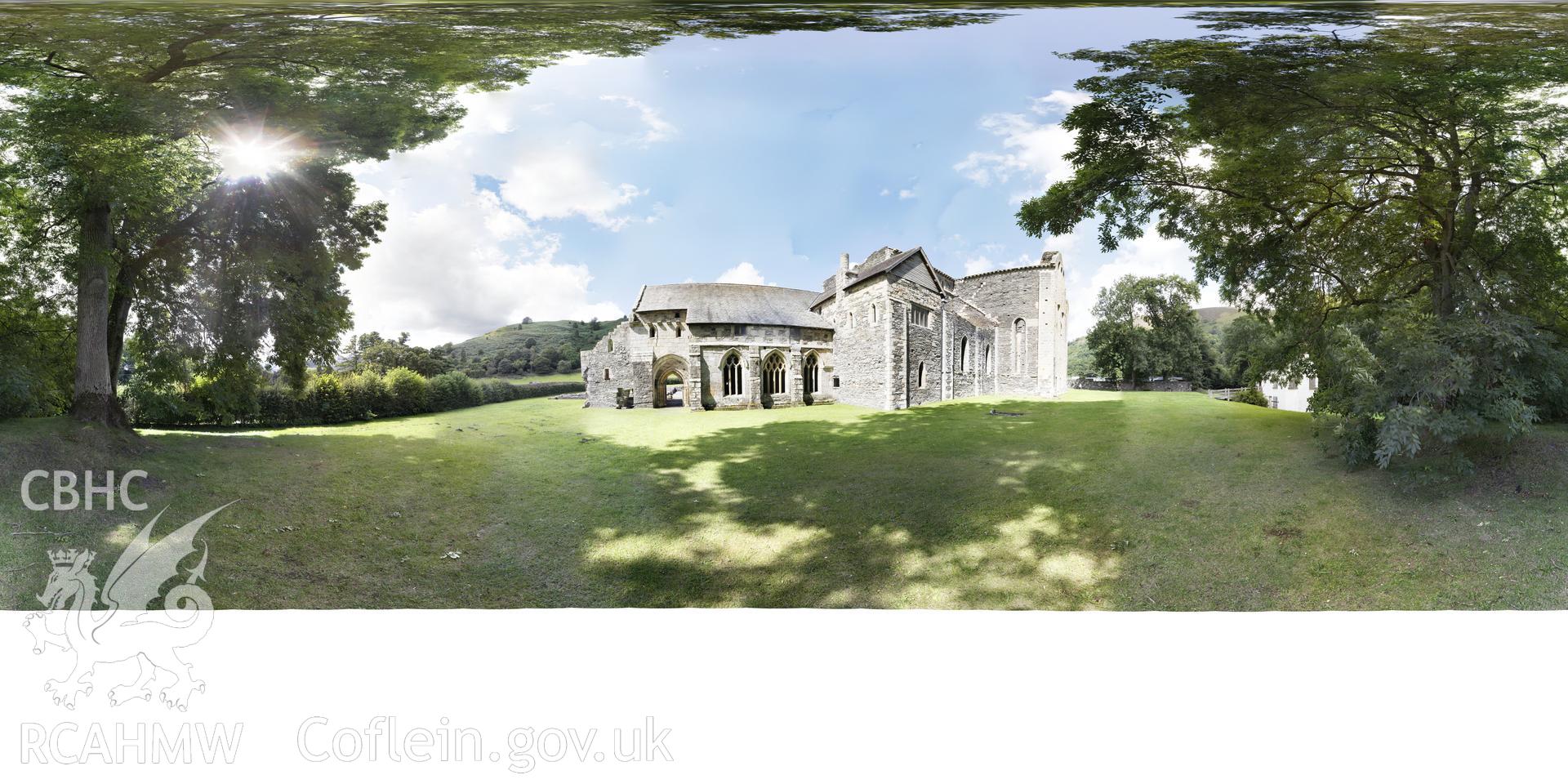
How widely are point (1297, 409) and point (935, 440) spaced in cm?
235

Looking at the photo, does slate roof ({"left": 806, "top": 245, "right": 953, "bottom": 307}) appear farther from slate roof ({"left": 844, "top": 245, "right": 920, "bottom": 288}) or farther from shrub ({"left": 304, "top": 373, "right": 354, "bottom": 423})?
shrub ({"left": 304, "top": 373, "right": 354, "bottom": 423})

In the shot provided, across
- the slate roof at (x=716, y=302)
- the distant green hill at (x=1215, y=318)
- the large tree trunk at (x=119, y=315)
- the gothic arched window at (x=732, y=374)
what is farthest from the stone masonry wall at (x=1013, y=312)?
the large tree trunk at (x=119, y=315)

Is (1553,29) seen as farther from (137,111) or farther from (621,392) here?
(137,111)

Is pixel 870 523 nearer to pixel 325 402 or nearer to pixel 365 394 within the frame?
pixel 365 394

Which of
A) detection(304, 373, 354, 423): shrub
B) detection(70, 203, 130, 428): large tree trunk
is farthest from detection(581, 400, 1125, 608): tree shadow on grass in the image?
detection(70, 203, 130, 428): large tree trunk

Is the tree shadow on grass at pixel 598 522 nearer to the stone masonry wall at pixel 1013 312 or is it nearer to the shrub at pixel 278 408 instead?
the shrub at pixel 278 408

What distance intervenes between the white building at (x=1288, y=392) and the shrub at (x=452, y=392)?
4941 millimetres

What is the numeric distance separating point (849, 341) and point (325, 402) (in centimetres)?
307

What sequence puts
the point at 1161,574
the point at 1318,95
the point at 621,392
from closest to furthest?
the point at 1161,574 < the point at 1318,95 < the point at 621,392

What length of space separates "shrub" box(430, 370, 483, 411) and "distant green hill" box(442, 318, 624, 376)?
0.07 m

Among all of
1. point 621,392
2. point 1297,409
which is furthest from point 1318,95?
point 621,392

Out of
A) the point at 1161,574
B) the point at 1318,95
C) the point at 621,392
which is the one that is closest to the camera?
the point at 1161,574

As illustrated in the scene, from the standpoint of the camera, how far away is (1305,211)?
9.07ft

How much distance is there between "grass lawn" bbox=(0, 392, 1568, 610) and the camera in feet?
7.71
